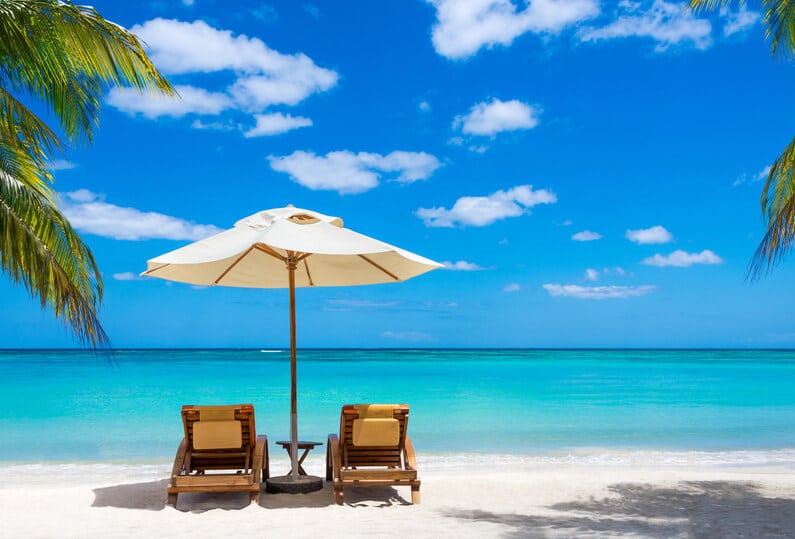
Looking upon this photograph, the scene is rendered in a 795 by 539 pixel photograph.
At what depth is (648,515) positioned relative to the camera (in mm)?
5008

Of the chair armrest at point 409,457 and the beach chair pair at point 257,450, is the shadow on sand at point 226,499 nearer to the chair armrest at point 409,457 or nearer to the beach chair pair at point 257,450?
the beach chair pair at point 257,450

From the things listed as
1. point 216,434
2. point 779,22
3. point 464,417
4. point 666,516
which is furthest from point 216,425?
point 464,417

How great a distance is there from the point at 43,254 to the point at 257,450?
1998 millimetres

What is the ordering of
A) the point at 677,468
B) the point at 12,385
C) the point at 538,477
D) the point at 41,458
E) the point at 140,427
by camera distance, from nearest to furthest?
the point at 538,477 < the point at 677,468 < the point at 41,458 < the point at 140,427 < the point at 12,385

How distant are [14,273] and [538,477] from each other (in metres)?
4.62

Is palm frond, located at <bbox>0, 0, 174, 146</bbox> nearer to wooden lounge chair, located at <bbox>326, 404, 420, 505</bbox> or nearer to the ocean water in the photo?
wooden lounge chair, located at <bbox>326, 404, 420, 505</bbox>

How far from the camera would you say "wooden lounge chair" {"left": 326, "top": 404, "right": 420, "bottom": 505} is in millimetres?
5328

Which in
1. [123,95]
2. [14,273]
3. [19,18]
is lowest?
[14,273]

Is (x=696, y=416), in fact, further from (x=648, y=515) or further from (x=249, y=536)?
(x=249, y=536)

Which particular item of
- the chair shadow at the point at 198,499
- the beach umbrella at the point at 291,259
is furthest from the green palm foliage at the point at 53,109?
the chair shadow at the point at 198,499

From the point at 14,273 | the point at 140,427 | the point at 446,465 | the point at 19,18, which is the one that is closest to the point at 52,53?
the point at 19,18

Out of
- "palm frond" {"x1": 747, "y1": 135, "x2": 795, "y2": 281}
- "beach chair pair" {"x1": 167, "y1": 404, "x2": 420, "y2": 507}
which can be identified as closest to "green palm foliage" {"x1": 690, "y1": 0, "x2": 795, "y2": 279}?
"palm frond" {"x1": 747, "y1": 135, "x2": 795, "y2": 281}

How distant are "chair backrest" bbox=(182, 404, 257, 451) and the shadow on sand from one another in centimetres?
42

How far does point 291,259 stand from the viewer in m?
5.90
